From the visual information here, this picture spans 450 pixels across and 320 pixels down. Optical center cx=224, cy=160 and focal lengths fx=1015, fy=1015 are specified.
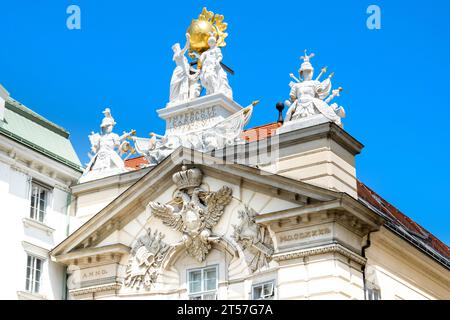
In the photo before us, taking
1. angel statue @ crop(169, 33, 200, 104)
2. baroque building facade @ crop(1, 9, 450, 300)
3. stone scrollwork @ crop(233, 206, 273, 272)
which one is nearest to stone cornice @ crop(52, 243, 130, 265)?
baroque building facade @ crop(1, 9, 450, 300)

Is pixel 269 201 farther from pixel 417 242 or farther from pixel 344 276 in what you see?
pixel 417 242

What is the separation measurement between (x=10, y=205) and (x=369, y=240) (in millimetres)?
11152

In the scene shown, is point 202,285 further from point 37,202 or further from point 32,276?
point 37,202

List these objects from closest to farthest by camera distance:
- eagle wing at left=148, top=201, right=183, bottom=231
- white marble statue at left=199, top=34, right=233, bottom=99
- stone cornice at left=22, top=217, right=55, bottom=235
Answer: eagle wing at left=148, top=201, right=183, bottom=231, stone cornice at left=22, top=217, right=55, bottom=235, white marble statue at left=199, top=34, right=233, bottom=99

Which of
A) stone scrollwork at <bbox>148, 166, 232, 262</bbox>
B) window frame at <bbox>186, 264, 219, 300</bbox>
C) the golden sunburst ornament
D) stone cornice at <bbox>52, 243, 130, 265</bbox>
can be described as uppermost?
the golden sunburst ornament

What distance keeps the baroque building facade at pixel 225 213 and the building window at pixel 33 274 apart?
0.55 m

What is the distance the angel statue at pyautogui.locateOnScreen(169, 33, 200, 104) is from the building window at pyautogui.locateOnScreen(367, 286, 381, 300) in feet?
29.1

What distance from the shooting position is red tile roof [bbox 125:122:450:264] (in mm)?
35659

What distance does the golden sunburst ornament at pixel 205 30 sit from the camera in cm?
3478

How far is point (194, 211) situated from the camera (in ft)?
102

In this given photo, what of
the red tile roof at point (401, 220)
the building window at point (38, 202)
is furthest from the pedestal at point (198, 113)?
the red tile roof at point (401, 220)

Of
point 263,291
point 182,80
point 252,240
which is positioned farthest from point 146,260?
point 182,80

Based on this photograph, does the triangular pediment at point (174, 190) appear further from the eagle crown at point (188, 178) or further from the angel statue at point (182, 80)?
the angel statue at point (182, 80)

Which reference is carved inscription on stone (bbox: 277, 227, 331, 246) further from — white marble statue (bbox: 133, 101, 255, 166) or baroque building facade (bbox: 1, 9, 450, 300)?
white marble statue (bbox: 133, 101, 255, 166)
